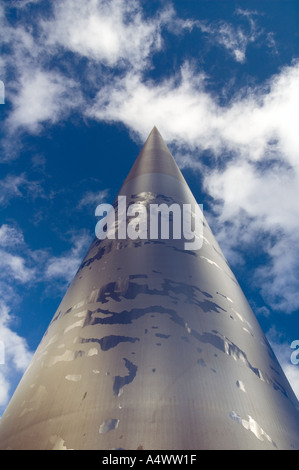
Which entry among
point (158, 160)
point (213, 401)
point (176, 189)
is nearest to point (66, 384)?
point (213, 401)

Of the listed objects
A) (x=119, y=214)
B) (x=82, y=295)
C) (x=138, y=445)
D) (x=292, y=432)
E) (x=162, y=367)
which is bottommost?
(x=138, y=445)

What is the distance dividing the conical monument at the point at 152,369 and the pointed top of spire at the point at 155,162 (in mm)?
3010

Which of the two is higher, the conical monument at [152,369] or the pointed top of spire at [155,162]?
the pointed top of spire at [155,162]

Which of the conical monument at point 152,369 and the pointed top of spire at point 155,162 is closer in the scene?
the conical monument at point 152,369

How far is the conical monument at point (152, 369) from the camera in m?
2.01

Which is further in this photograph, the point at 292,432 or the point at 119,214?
the point at 119,214

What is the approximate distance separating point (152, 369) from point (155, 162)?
210 inches

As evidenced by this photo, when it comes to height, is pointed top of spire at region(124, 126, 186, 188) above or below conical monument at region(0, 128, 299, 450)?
above

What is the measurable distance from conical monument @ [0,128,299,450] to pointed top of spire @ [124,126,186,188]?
301cm

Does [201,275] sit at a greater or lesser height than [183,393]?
greater

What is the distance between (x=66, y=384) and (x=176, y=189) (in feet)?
13.1

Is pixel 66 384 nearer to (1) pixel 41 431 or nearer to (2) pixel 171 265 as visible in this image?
(1) pixel 41 431

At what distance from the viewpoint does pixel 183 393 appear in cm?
220

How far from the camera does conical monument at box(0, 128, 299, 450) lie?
201 cm
